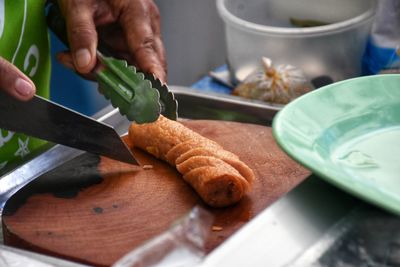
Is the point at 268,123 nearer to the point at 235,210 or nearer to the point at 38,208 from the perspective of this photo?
the point at 235,210

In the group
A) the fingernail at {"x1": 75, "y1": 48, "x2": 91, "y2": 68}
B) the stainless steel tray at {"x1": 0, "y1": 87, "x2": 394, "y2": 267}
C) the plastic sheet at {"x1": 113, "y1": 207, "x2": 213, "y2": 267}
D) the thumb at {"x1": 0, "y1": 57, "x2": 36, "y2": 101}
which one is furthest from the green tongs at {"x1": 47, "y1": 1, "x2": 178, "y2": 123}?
the plastic sheet at {"x1": 113, "y1": 207, "x2": 213, "y2": 267}

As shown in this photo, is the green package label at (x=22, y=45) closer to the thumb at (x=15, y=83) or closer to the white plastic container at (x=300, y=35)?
the thumb at (x=15, y=83)

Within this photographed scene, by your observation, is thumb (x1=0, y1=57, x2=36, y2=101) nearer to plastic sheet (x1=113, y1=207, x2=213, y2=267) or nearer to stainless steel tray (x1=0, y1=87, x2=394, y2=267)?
stainless steel tray (x1=0, y1=87, x2=394, y2=267)

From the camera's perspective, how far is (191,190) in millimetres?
1217

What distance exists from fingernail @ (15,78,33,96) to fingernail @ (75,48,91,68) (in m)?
0.20

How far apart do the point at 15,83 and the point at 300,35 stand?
0.86 metres

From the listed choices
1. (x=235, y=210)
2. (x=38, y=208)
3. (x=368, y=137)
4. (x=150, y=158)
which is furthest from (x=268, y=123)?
(x=368, y=137)

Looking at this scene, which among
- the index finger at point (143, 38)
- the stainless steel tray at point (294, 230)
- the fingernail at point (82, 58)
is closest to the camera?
the stainless steel tray at point (294, 230)

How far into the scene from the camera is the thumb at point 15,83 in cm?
114

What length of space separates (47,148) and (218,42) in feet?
6.18

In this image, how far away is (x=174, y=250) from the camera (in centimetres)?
68

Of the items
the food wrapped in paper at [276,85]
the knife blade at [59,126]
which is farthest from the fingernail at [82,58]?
the food wrapped in paper at [276,85]

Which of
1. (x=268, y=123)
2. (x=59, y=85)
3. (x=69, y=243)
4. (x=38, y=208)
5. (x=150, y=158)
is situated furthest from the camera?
(x=59, y=85)

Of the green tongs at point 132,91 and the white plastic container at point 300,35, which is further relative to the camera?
the white plastic container at point 300,35
